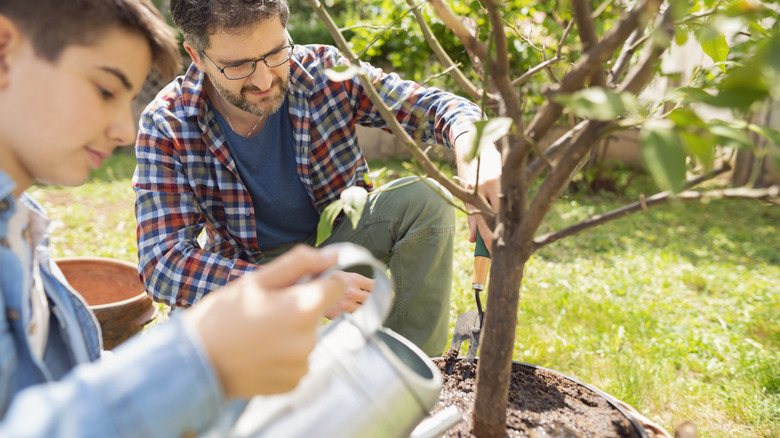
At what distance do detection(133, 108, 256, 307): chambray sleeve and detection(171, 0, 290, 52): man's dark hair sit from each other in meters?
0.28

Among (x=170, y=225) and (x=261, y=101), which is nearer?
(x=170, y=225)

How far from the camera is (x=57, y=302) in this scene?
101cm

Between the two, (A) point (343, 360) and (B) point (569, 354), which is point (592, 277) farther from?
(A) point (343, 360)

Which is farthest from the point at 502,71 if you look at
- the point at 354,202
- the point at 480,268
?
the point at 480,268

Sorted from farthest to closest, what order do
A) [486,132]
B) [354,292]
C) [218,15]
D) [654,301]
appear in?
[654,301], [218,15], [354,292], [486,132]

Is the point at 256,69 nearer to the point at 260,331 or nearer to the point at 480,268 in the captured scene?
the point at 480,268

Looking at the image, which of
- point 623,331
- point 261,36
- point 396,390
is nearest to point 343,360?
point 396,390

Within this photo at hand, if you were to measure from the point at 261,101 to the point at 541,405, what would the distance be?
1.29 m

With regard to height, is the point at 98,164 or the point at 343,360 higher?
the point at 98,164

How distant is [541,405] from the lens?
122 cm

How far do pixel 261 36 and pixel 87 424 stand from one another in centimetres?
142

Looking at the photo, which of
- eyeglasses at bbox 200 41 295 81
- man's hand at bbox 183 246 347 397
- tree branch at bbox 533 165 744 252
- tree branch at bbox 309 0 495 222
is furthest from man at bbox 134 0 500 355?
man's hand at bbox 183 246 347 397

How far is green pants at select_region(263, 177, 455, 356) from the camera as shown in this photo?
200 cm

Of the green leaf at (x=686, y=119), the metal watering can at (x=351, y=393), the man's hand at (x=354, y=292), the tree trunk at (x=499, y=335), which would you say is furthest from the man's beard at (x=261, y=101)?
the green leaf at (x=686, y=119)
